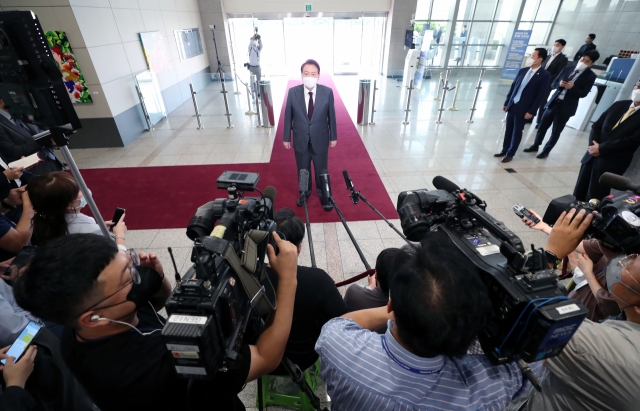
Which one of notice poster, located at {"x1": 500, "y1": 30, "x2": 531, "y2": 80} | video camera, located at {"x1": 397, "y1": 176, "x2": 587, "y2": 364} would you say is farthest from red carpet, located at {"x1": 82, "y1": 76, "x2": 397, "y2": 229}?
notice poster, located at {"x1": 500, "y1": 30, "x2": 531, "y2": 80}

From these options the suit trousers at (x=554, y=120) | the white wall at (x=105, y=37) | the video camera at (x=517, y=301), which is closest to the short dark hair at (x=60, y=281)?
the video camera at (x=517, y=301)

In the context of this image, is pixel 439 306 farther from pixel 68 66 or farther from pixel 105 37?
pixel 105 37

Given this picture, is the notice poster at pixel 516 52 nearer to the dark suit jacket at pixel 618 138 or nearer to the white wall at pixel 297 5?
the white wall at pixel 297 5

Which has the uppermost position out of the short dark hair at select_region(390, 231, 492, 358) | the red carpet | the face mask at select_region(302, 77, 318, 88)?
the face mask at select_region(302, 77, 318, 88)

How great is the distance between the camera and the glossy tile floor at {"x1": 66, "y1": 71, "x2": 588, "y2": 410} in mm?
3162

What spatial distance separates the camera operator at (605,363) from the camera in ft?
2.81

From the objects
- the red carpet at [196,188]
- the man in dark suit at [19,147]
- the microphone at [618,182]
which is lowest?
the red carpet at [196,188]

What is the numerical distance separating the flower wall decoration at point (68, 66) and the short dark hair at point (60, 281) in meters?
5.22

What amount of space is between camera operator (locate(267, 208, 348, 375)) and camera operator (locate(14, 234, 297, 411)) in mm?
384

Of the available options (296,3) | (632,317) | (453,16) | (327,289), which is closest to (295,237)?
(327,289)

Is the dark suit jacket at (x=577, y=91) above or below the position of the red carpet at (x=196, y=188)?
above

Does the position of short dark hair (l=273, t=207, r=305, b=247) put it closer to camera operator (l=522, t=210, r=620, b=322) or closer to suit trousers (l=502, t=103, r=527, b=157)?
camera operator (l=522, t=210, r=620, b=322)

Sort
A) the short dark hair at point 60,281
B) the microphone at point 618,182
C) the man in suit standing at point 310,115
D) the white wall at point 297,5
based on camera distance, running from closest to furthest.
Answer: the short dark hair at point 60,281 → the microphone at point 618,182 → the man in suit standing at point 310,115 → the white wall at point 297,5

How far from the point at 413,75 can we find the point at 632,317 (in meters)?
10.1
